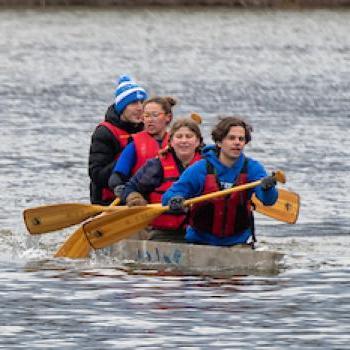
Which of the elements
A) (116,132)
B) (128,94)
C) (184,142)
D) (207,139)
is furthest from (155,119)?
(207,139)

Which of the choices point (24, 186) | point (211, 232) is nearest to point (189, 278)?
point (211, 232)

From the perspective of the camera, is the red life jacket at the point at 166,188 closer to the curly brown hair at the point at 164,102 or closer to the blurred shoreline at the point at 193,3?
the curly brown hair at the point at 164,102

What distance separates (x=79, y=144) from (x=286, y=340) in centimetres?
1677

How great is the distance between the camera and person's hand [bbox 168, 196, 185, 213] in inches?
664

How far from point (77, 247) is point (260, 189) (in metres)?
2.44

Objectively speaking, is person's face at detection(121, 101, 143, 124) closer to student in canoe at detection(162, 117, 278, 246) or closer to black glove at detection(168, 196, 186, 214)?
student in canoe at detection(162, 117, 278, 246)

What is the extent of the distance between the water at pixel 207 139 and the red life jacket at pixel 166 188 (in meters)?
0.58

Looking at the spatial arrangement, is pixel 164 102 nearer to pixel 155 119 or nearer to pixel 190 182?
pixel 155 119

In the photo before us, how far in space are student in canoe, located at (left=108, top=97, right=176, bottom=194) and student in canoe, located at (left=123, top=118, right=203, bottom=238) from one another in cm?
30

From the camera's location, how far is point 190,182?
17047 millimetres

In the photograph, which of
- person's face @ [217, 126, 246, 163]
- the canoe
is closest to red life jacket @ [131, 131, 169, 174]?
the canoe

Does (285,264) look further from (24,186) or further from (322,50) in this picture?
(322,50)

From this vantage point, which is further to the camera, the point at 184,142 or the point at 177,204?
the point at 184,142

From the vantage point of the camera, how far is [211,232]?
17.2 metres
